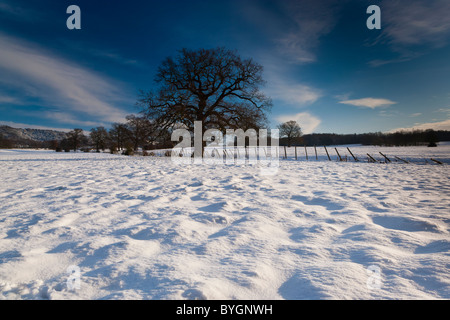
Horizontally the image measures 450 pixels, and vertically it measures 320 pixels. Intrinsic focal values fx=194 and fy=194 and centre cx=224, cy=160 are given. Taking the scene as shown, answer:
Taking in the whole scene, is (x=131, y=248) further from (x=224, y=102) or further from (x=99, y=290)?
(x=224, y=102)

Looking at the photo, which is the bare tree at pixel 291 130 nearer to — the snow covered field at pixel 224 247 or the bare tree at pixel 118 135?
the bare tree at pixel 118 135

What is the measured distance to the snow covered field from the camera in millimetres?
1600

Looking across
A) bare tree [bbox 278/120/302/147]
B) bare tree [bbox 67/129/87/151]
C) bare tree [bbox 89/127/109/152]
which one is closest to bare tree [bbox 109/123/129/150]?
bare tree [bbox 89/127/109/152]

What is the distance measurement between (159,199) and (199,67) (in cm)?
1710

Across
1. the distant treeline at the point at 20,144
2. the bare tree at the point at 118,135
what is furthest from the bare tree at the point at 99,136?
the distant treeline at the point at 20,144

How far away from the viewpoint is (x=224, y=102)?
1867 centimetres

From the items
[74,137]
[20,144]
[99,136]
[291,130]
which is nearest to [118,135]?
[99,136]

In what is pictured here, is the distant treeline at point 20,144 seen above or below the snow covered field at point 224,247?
above

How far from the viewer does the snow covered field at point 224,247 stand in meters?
1.60

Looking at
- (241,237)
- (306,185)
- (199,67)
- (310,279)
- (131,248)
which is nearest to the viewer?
(310,279)

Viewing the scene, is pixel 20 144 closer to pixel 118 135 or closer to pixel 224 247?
pixel 118 135

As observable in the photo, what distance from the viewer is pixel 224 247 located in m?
2.30

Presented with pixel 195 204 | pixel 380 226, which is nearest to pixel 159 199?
pixel 195 204
